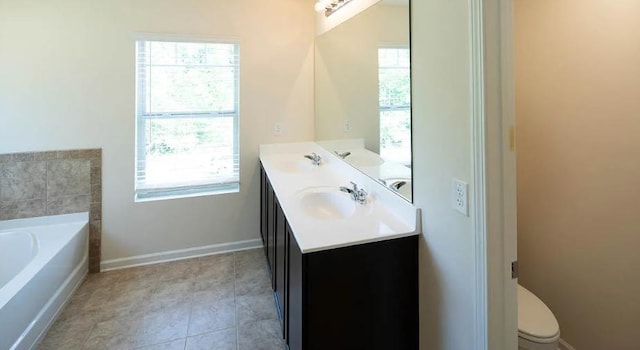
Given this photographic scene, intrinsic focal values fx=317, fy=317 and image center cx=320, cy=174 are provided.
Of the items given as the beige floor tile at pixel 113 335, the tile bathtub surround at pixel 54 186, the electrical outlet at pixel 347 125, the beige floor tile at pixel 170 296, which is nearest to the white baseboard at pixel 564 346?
the electrical outlet at pixel 347 125

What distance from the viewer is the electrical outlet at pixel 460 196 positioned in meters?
1.16

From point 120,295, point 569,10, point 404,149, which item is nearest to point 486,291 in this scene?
point 404,149

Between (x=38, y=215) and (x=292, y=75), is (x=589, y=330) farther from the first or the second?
(x=38, y=215)

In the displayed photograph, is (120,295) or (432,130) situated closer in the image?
(432,130)

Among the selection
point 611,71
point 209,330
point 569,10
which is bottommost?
point 209,330

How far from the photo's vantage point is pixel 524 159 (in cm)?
204

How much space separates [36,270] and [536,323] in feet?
9.38

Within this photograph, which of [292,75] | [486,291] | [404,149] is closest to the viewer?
[486,291]

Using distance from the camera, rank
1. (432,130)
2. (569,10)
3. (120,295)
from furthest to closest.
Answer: (120,295)
(569,10)
(432,130)

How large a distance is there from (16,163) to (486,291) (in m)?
3.42

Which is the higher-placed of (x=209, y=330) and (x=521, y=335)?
(x=521, y=335)

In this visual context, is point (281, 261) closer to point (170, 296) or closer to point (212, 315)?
point (212, 315)

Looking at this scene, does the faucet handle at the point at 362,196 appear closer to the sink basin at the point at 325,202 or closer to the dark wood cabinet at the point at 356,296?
the sink basin at the point at 325,202

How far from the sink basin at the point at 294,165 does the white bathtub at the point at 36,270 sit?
5.71 feet
